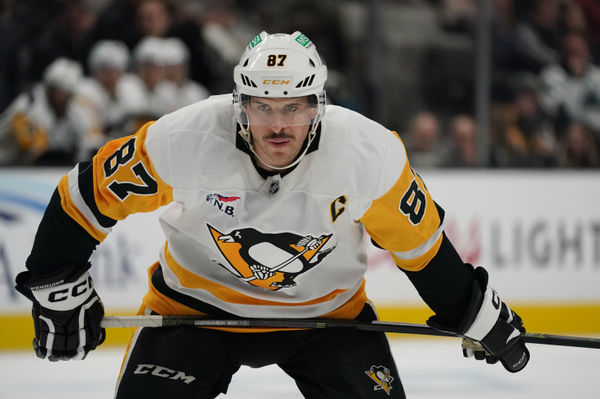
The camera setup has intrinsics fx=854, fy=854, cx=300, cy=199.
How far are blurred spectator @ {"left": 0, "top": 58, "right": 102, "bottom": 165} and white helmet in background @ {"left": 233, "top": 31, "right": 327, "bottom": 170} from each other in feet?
9.06

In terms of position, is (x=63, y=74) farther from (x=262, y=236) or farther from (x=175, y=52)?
(x=262, y=236)

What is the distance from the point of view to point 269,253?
7.77 feet

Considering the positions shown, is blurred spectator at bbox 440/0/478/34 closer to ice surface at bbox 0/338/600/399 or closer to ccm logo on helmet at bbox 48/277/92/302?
ice surface at bbox 0/338/600/399

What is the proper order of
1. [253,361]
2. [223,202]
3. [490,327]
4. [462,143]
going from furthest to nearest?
[462,143]
[253,361]
[490,327]
[223,202]

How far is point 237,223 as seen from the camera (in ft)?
7.66

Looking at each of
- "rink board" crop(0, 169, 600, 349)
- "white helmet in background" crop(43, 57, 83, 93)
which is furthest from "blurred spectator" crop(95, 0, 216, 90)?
"rink board" crop(0, 169, 600, 349)

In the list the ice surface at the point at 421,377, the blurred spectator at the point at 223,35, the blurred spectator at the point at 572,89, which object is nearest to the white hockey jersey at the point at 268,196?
the ice surface at the point at 421,377

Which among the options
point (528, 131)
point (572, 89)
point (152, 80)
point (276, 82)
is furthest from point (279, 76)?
point (572, 89)

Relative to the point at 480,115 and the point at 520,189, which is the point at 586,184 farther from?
the point at 480,115

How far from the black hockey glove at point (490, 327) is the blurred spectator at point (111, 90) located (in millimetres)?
3053

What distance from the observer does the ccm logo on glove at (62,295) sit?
243cm

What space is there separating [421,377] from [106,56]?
8.81 ft

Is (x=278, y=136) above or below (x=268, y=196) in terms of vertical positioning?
above

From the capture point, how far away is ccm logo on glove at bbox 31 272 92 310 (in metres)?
2.43
